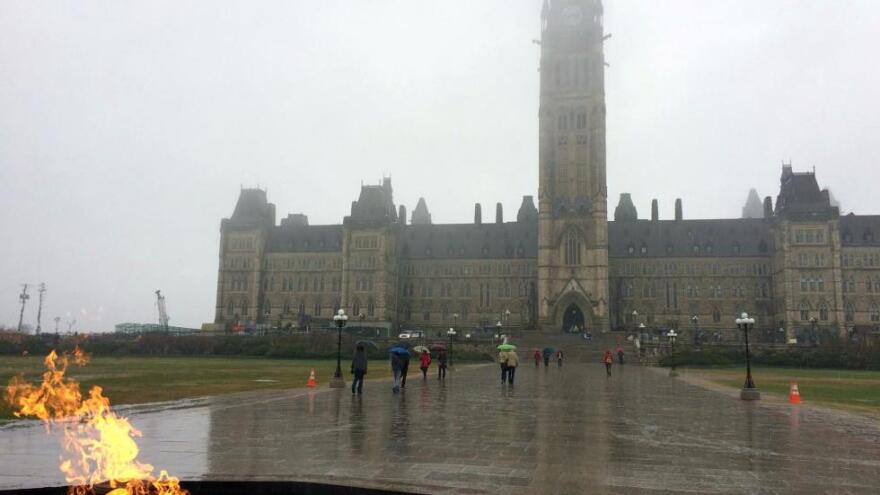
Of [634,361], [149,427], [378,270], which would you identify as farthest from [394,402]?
[378,270]

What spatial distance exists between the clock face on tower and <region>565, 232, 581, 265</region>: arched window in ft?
97.7

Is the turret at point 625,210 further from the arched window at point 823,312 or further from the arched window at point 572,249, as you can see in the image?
the arched window at point 823,312

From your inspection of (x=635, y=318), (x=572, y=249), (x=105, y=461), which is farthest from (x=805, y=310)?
(x=105, y=461)

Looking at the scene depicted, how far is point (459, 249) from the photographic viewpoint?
10569 cm

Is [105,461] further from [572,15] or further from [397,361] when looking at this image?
[572,15]

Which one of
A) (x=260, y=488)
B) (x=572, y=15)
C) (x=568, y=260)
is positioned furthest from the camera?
(x=572, y=15)

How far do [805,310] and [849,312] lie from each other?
6.18 meters

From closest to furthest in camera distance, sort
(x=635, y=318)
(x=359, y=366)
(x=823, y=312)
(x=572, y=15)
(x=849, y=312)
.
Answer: (x=359, y=366) < (x=823, y=312) < (x=849, y=312) < (x=635, y=318) < (x=572, y=15)

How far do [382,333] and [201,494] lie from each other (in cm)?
8409

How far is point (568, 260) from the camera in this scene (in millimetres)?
92938

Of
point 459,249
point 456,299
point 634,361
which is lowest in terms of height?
point 634,361

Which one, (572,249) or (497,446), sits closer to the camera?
(497,446)

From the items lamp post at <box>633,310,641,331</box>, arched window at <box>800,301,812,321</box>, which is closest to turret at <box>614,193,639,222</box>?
lamp post at <box>633,310,641,331</box>

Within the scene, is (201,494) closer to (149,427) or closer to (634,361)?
(149,427)
